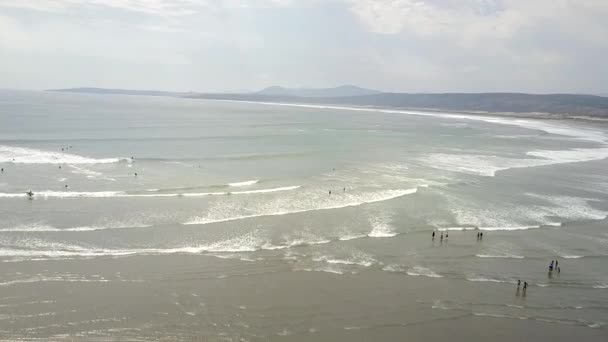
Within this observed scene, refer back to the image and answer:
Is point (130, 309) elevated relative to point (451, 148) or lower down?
lower down

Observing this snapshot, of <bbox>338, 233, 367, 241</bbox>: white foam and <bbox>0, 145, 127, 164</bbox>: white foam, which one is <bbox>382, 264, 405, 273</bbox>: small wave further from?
<bbox>0, 145, 127, 164</bbox>: white foam

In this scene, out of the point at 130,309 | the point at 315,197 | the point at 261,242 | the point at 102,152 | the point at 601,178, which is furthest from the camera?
the point at 102,152

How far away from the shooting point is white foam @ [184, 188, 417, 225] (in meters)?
32.0

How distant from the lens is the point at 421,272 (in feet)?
78.3

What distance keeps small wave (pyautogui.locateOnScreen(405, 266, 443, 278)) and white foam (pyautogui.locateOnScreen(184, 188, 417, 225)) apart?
1156 centimetres

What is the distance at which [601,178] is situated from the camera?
4912 cm

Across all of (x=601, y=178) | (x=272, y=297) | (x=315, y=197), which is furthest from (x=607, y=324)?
(x=601, y=178)

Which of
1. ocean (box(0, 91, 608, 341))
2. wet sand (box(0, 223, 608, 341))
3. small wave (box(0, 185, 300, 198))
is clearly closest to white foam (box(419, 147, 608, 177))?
ocean (box(0, 91, 608, 341))

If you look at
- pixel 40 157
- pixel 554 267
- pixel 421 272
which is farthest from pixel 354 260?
pixel 40 157

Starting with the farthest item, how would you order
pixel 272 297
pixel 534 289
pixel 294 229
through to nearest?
pixel 294 229
pixel 534 289
pixel 272 297

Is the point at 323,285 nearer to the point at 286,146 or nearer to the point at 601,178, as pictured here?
the point at 601,178

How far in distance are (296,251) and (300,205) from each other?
31.1ft

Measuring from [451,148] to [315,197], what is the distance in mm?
41000

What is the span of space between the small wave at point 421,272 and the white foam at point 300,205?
11.6m
